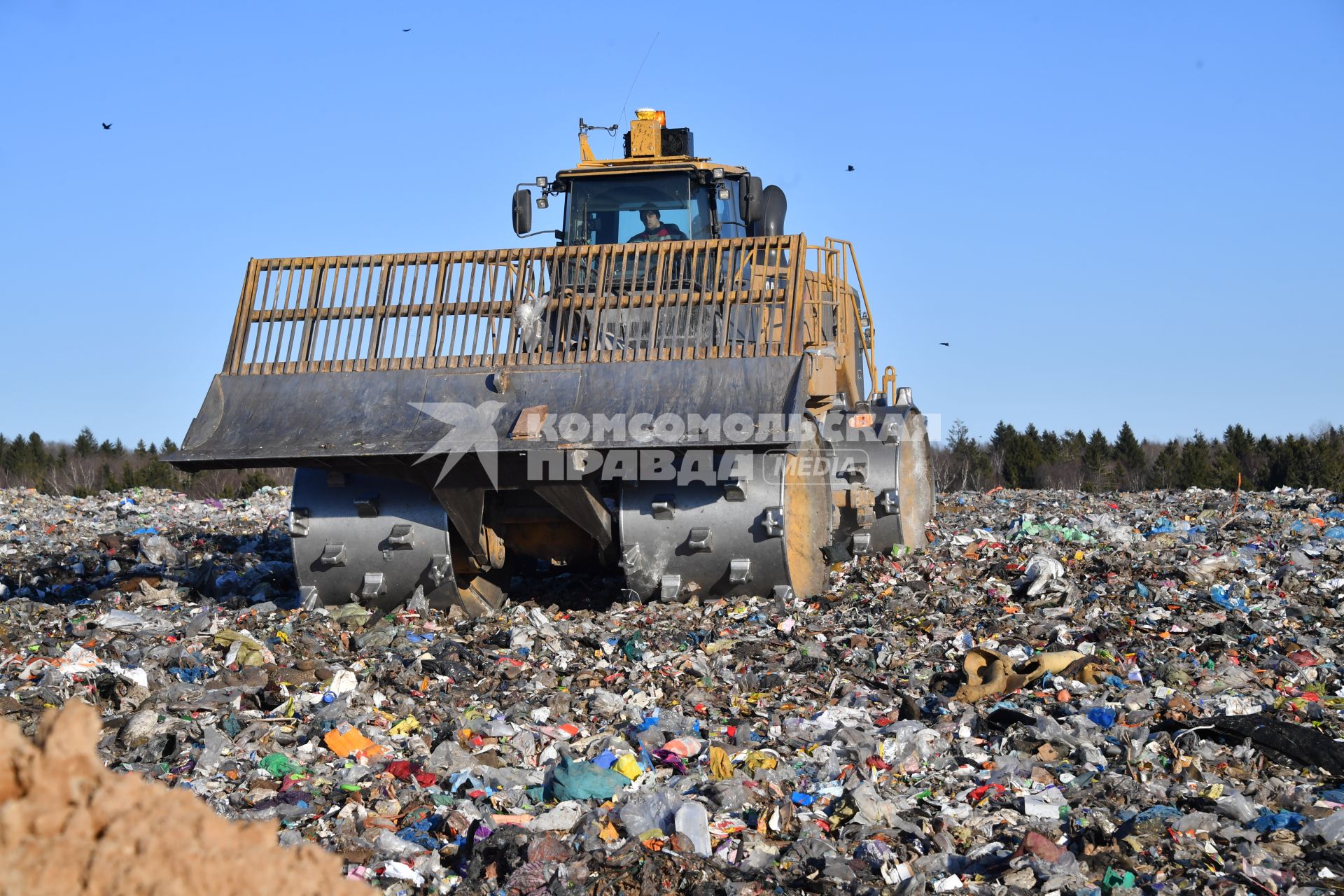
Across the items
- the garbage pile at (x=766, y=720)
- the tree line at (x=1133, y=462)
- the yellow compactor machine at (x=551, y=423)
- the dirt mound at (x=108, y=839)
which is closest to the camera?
the dirt mound at (x=108, y=839)

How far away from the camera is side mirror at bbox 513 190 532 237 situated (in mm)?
8523

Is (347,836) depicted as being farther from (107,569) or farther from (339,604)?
(107,569)

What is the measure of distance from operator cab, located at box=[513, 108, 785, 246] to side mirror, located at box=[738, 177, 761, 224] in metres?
0.30

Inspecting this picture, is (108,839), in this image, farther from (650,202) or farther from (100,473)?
(100,473)

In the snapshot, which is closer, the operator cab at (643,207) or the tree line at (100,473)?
the operator cab at (643,207)

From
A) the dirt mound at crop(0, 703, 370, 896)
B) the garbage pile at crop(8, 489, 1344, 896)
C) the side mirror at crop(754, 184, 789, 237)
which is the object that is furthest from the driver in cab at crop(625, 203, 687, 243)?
the dirt mound at crop(0, 703, 370, 896)

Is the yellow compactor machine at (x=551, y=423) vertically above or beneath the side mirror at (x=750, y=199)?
beneath

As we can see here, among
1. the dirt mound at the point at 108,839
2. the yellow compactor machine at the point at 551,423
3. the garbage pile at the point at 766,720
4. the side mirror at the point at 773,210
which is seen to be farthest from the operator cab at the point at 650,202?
the dirt mound at the point at 108,839

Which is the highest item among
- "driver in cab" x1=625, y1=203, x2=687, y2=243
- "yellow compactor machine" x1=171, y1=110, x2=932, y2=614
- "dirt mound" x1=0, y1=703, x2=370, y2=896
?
"driver in cab" x1=625, y1=203, x2=687, y2=243

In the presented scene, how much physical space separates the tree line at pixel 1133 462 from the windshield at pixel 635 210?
42.5ft

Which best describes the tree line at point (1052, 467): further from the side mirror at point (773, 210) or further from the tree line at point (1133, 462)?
the side mirror at point (773, 210)

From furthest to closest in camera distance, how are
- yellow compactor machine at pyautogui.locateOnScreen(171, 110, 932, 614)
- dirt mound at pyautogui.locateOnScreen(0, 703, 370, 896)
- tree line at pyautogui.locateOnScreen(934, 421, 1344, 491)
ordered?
tree line at pyautogui.locateOnScreen(934, 421, 1344, 491), yellow compactor machine at pyautogui.locateOnScreen(171, 110, 932, 614), dirt mound at pyautogui.locateOnScreen(0, 703, 370, 896)

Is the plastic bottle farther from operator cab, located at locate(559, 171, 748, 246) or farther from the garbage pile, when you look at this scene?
operator cab, located at locate(559, 171, 748, 246)

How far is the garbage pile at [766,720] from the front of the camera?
3.78 m
